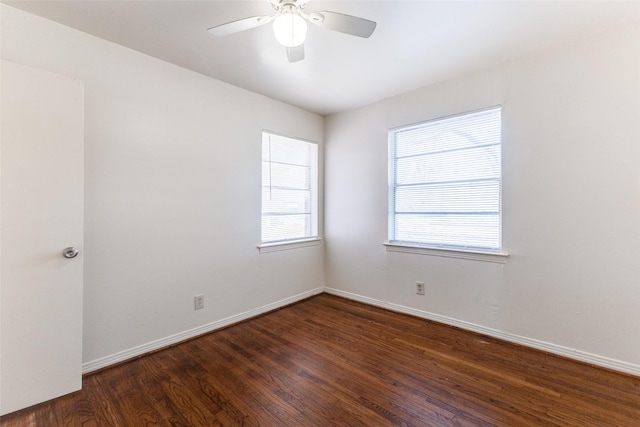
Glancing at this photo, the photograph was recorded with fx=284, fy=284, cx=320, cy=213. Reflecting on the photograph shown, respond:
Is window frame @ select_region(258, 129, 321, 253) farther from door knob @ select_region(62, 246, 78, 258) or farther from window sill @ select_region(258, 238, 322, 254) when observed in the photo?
door knob @ select_region(62, 246, 78, 258)

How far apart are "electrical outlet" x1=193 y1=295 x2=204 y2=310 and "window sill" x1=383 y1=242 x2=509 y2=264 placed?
2.07 meters

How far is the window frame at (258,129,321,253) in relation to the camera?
330cm

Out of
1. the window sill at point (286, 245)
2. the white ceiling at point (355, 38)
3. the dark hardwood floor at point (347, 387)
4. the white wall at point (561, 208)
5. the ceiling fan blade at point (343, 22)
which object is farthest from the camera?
the window sill at point (286, 245)

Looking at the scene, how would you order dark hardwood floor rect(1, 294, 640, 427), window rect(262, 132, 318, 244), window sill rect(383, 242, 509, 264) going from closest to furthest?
dark hardwood floor rect(1, 294, 640, 427)
window sill rect(383, 242, 509, 264)
window rect(262, 132, 318, 244)

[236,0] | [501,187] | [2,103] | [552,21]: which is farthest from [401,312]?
[2,103]

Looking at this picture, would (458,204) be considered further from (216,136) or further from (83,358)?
(83,358)

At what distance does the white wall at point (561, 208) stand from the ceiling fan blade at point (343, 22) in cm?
165

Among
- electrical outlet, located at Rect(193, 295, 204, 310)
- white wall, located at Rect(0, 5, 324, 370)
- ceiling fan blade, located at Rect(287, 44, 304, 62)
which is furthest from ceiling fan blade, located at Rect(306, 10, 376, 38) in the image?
electrical outlet, located at Rect(193, 295, 204, 310)

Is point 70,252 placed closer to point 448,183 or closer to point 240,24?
point 240,24

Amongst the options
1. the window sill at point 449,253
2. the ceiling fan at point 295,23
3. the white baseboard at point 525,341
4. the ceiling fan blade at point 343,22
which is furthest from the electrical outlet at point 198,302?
the ceiling fan blade at point 343,22

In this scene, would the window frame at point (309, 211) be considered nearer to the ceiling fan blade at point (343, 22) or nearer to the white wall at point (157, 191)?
the white wall at point (157, 191)

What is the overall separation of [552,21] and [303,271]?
10.9ft

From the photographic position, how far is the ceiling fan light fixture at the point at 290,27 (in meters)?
1.55

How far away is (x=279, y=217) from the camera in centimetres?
353
